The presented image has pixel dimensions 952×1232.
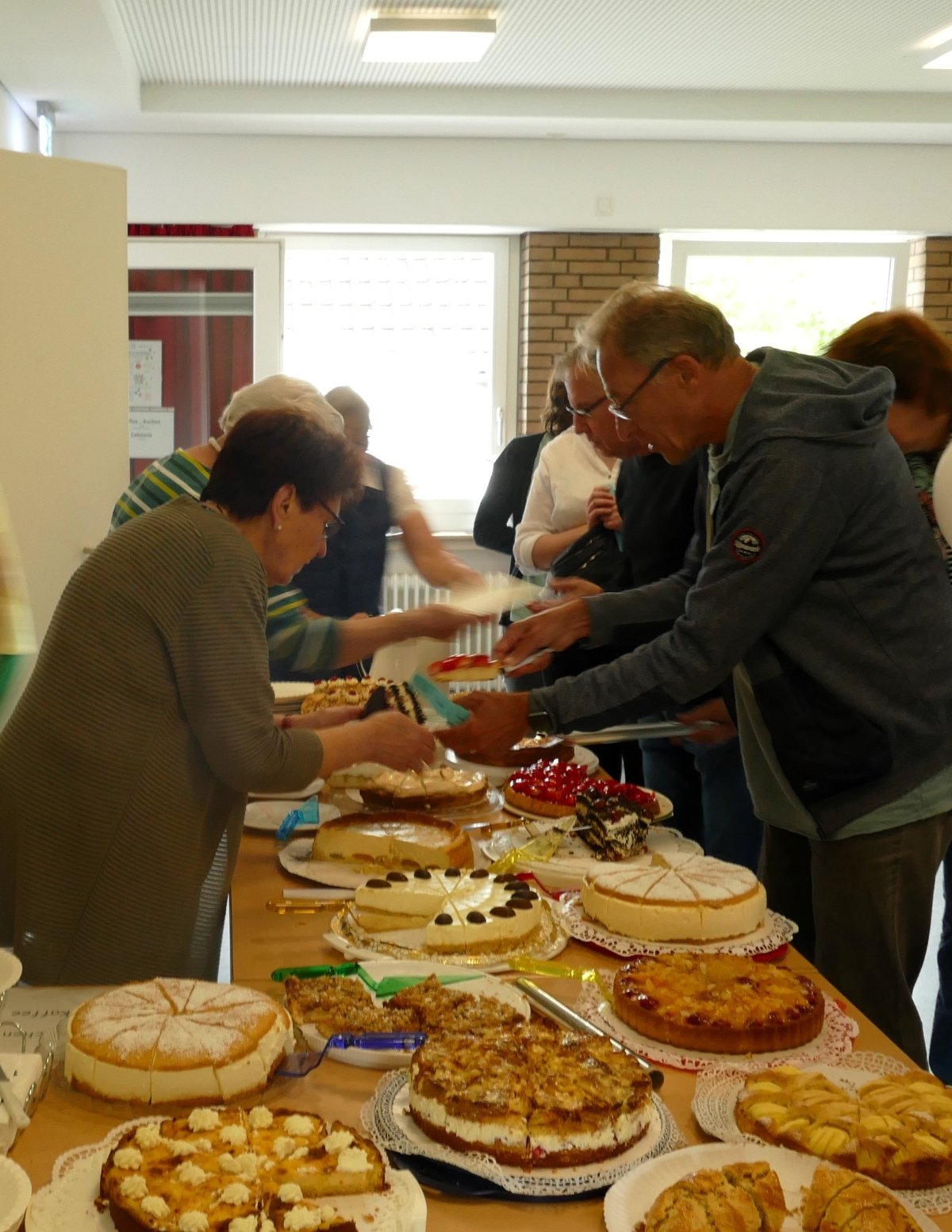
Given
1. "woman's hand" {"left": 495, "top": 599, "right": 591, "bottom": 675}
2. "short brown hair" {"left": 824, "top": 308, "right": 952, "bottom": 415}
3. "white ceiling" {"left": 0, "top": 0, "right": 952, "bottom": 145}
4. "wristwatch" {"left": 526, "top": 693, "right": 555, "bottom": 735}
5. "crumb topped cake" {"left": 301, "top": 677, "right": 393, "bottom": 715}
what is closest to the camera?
"wristwatch" {"left": 526, "top": 693, "right": 555, "bottom": 735}

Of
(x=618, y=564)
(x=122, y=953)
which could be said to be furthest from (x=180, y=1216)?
(x=618, y=564)

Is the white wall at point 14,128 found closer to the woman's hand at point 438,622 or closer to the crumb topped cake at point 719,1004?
the woman's hand at point 438,622

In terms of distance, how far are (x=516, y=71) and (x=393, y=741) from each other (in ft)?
17.2

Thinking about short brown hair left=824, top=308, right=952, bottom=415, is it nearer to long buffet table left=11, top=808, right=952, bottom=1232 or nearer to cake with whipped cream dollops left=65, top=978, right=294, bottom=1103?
long buffet table left=11, top=808, right=952, bottom=1232

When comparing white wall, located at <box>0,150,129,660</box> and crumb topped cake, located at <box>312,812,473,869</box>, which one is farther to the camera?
white wall, located at <box>0,150,129,660</box>

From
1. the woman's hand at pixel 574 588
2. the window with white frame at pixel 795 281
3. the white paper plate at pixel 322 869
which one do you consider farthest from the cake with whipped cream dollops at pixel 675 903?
the window with white frame at pixel 795 281

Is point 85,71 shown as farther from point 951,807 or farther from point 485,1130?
point 485,1130

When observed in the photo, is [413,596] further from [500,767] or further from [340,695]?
[500,767]

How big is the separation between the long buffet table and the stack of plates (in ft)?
4.30

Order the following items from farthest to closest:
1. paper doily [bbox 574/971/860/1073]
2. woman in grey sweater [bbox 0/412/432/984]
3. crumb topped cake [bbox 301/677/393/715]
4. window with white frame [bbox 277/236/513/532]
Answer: window with white frame [bbox 277/236/513/532] < crumb topped cake [bbox 301/677/393/715] < woman in grey sweater [bbox 0/412/432/984] < paper doily [bbox 574/971/860/1073]

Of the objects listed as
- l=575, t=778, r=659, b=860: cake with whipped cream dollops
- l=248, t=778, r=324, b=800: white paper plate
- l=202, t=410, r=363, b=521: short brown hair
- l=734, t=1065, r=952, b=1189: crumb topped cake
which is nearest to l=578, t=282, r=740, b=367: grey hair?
l=202, t=410, r=363, b=521: short brown hair

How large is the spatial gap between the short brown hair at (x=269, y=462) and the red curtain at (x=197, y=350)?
510 cm

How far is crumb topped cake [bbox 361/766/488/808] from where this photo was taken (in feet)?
7.94

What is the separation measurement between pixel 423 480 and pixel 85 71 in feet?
9.38
